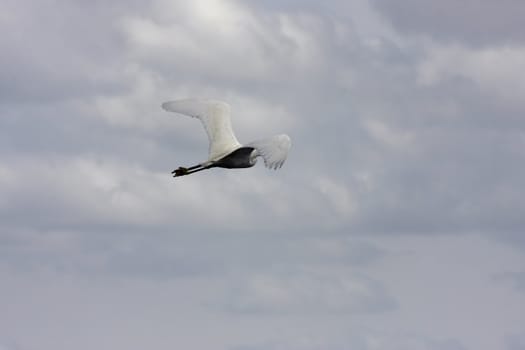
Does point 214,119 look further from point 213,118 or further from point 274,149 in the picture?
point 274,149

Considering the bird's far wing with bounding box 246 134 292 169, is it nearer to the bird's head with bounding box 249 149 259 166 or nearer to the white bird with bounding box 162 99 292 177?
the white bird with bounding box 162 99 292 177

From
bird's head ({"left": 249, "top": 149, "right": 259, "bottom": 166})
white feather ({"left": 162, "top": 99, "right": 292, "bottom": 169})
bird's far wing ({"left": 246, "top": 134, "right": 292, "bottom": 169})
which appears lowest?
bird's far wing ({"left": 246, "top": 134, "right": 292, "bottom": 169})

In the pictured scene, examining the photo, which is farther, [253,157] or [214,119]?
[214,119]

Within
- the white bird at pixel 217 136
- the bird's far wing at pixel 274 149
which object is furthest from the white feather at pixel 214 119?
the bird's far wing at pixel 274 149

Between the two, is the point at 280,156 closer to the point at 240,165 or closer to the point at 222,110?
the point at 240,165

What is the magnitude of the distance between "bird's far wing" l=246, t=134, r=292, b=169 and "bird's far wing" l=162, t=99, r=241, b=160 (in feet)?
33.4

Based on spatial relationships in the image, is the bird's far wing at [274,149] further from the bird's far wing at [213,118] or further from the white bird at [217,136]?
the bird's far wing at [213,118]

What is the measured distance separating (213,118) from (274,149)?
14497 millimetres

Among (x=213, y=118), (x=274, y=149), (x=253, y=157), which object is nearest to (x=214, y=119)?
(x=213, y=118)

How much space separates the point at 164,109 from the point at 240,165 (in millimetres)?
5336

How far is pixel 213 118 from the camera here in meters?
75.4

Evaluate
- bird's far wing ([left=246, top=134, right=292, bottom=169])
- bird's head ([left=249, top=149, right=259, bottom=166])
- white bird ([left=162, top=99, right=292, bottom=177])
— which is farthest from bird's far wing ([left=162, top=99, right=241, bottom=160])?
bird's far wing ([left=246, top=134, right=292, bottom=169])

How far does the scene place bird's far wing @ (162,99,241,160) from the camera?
7375 cm

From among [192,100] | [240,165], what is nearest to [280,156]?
[240,165]
